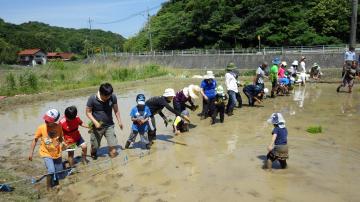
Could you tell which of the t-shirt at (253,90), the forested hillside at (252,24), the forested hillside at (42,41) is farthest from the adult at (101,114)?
the forested hillside at (42,41)

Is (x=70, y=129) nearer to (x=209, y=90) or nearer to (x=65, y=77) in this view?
(x=209, y=90)

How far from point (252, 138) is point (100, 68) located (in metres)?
21.0

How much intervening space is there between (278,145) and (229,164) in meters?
1.08

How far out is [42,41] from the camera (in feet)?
337

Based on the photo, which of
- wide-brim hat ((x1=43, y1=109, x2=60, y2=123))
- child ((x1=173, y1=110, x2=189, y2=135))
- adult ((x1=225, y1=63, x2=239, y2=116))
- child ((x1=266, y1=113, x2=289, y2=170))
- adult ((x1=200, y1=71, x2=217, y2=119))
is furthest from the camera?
adult ((x1=225, y1=63, x2=239, y2=116))

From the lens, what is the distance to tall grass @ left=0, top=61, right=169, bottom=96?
20578 mm

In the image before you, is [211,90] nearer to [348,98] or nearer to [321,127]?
[321,127]

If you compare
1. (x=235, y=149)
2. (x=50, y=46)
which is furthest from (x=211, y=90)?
(x=50, y=46)

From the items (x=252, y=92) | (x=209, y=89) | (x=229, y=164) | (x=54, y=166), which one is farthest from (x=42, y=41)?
(x=229, y=164)

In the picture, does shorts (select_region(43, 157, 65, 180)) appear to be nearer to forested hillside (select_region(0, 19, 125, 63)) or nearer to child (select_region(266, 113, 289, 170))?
child (select_region(266, 113, 289, 170))

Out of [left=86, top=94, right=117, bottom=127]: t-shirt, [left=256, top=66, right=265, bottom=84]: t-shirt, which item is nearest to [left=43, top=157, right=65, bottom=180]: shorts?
[left=86, top=94, right=117, bottom=127]: t-shirt

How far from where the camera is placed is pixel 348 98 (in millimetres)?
15594

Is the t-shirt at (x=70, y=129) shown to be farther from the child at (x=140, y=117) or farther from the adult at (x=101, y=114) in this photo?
the child at (x=140, y=117)

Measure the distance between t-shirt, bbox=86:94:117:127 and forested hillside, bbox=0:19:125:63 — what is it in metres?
72.4
